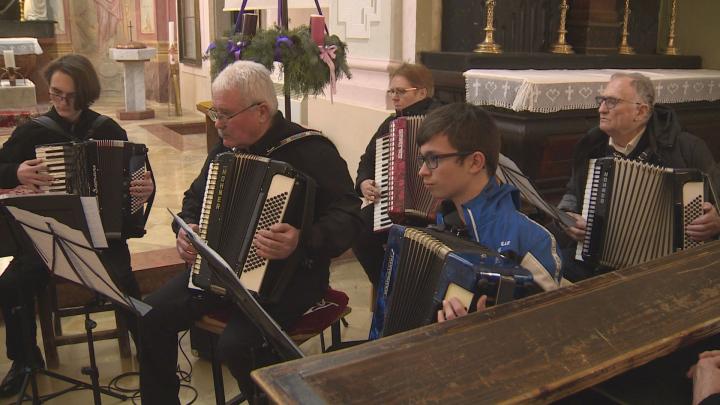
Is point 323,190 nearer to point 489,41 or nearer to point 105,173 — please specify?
point 105,173

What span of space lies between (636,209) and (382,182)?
1.16 m

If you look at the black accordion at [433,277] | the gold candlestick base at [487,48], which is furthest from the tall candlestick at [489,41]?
the black accordion at [433,277]

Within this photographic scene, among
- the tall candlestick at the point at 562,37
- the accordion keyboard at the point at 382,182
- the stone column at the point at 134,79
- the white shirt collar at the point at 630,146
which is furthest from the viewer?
the stone column at the point at 134,79

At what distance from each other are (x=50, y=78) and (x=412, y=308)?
2083 millimetres

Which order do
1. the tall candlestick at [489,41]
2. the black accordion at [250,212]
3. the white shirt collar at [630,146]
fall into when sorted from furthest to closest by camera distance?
the tall candlestick at [489,41] → the white shirt collar at [630,146] → the black accordion at [250,212]

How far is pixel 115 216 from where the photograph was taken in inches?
117

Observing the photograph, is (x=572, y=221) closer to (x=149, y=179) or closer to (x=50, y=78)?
(x=149, y=179)

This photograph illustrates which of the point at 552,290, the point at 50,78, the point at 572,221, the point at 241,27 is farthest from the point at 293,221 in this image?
the point at 241,27

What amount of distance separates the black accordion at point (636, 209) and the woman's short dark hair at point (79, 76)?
2.20m

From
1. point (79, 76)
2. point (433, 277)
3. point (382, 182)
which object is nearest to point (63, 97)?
point (79, 76)

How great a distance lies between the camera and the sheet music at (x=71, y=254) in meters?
2.10

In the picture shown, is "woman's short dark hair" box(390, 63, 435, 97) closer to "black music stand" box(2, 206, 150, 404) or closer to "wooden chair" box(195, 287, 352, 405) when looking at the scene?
"wooden chair" box(195, 287, 352, 405)

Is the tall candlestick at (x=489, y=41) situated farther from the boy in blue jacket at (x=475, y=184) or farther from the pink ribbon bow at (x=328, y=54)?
the boy in blue jacket at (x=475, y=184)

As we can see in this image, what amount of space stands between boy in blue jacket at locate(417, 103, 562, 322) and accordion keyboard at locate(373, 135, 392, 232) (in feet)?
3.95
